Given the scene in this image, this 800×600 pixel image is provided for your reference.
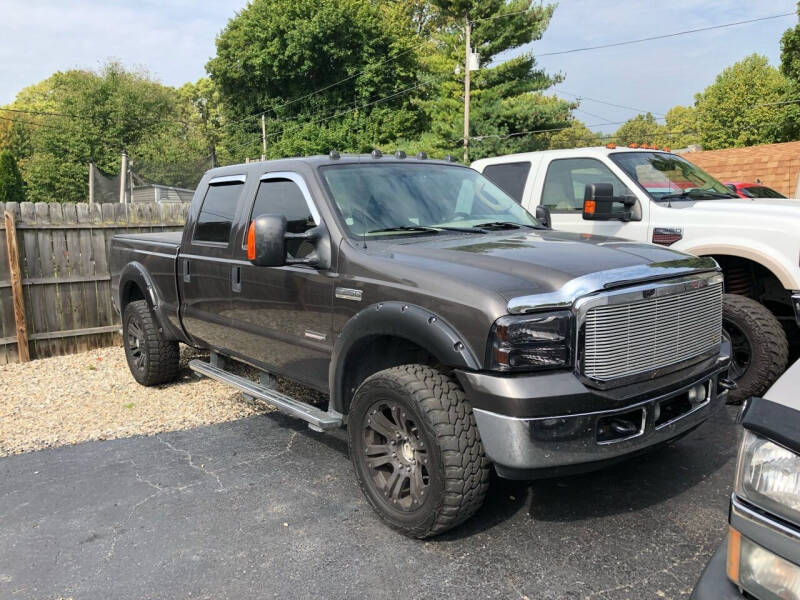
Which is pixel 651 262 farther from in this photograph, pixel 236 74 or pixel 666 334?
pixel 236 74

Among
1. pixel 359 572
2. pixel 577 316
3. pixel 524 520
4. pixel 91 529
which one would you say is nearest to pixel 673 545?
pixel 524 520

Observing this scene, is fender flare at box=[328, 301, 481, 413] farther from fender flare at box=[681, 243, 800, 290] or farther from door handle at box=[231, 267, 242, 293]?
fender flare at box=[681, 243, 800, 290]

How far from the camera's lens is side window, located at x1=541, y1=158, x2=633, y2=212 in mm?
6133

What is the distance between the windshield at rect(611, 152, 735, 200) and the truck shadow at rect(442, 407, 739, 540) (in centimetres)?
250

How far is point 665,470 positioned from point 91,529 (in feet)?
11.0

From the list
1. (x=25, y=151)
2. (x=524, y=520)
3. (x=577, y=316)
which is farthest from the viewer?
(x=25, y=151)

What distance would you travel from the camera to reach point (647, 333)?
302cm

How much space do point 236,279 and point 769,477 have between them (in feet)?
12.2

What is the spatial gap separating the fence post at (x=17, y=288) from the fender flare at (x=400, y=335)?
18.4 feet

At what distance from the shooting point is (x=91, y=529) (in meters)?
3.50

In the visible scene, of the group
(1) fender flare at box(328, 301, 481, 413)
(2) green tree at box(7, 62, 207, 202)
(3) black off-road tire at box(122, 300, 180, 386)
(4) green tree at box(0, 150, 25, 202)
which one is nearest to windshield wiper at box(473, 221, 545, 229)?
(1) fender flare at box(328, 301, 481, 413)

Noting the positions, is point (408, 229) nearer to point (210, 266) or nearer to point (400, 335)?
point (400, 335)

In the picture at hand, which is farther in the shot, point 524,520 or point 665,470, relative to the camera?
point 665,470

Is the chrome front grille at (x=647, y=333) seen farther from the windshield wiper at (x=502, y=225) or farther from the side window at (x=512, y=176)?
the side window at (x=512, y=176)
